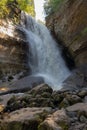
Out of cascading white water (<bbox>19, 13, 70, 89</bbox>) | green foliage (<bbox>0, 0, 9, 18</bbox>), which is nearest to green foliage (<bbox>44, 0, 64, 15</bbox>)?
cascading white water (<bbox>19, 13, 70, 89</bbox>)

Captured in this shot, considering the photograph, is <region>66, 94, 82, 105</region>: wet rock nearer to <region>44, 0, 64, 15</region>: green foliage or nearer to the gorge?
the gorge

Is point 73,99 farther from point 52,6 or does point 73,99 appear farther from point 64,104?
point 52,6

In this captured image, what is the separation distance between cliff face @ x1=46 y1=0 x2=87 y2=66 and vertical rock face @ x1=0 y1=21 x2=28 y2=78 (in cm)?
298

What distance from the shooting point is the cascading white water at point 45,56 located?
63.3ft

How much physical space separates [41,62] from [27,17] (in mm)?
5169

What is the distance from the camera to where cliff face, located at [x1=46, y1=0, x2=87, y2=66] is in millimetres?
17703

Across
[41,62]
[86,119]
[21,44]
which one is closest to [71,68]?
[41,62]

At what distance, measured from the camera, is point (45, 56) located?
20312mm

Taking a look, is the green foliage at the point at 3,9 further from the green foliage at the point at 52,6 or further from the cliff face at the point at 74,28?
the cliff face at the point at 74,28

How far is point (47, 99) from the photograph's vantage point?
9.45 metres

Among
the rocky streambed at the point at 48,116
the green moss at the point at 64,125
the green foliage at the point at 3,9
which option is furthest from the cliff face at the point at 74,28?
the green moss at the point at 64,125

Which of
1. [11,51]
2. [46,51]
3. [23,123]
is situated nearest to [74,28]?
[46,51]

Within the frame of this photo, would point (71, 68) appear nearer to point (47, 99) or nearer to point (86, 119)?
point (47, 99)

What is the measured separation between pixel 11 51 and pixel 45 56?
104 inches
